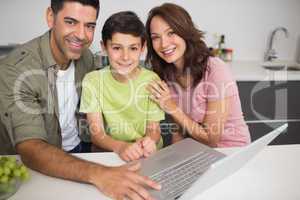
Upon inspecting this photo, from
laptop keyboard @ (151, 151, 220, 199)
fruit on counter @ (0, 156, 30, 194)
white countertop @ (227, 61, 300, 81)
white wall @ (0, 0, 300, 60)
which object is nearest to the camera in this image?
fruit on counter @ (0, 156, 30, 194)

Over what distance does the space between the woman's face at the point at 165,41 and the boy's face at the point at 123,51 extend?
0.08m

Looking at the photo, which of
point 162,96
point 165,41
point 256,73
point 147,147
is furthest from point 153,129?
point 256,73

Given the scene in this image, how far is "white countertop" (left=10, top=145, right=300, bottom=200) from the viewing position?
0.75 m

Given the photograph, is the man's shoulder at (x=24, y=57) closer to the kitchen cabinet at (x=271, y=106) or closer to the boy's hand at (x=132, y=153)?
the boy's hand at (x=132, y=153)

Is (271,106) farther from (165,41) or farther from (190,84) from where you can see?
(165,41)

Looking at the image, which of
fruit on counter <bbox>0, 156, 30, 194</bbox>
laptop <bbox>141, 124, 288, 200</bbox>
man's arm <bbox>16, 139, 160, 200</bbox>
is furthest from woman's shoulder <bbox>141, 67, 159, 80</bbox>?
fruit on counter <bbox>0, 156, 30, 194</bbox>

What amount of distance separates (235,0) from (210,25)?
240 mm

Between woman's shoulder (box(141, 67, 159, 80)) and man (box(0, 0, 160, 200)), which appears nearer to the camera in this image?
man (box(0, 0, 160, 200))

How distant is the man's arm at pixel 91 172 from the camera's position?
0.74 m

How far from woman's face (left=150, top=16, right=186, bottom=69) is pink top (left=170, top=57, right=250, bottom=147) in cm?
15

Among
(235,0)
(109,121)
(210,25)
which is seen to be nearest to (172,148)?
(109,121)

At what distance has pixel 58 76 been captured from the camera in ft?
3.94

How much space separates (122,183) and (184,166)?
22cm

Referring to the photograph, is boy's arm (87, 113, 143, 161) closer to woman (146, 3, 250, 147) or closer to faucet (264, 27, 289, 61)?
woman (146, 3, 250, 147)
